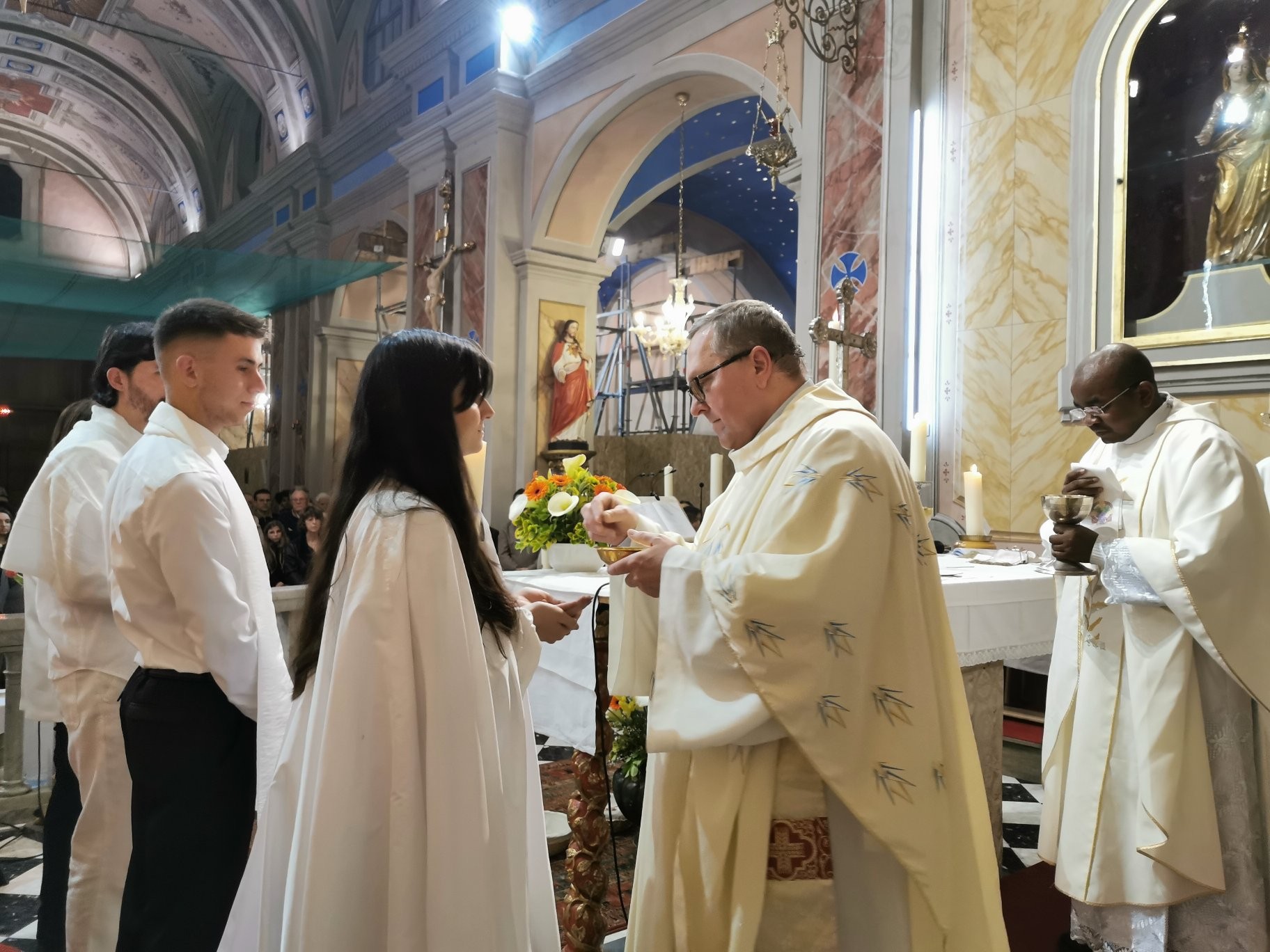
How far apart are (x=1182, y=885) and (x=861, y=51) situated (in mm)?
5094

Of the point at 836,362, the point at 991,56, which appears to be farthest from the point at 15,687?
the point at 991,56

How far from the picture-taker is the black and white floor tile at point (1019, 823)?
3.71 meters

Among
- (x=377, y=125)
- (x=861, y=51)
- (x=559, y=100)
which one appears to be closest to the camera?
(x=861, y=51)

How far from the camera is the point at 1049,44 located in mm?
5004

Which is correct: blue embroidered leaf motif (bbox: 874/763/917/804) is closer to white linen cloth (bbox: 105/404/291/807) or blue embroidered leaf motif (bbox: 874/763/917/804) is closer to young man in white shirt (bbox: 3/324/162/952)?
white linen cloth (bbox: 105/404/291/807)

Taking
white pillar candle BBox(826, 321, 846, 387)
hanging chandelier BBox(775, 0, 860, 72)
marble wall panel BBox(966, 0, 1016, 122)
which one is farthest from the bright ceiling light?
white pillar candle BBox(826, 321, 846, 387)

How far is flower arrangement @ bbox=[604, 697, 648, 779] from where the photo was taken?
11.4 feet

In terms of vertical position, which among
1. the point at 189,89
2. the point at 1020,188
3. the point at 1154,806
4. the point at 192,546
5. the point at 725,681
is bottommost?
the point at 1154,806

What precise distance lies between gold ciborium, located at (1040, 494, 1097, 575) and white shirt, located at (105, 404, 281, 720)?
6.98 feet

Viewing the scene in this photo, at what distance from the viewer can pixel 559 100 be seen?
9.59 m

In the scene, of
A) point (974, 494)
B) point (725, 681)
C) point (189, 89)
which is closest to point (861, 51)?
point (974, 494)

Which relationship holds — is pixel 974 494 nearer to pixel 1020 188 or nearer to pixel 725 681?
pixel 1020 188

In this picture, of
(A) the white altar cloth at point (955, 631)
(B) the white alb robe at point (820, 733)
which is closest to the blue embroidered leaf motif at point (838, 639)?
(B) the white alb robe at point (820, 733)

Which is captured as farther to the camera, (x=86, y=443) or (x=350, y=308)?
(x=350, y=308)
